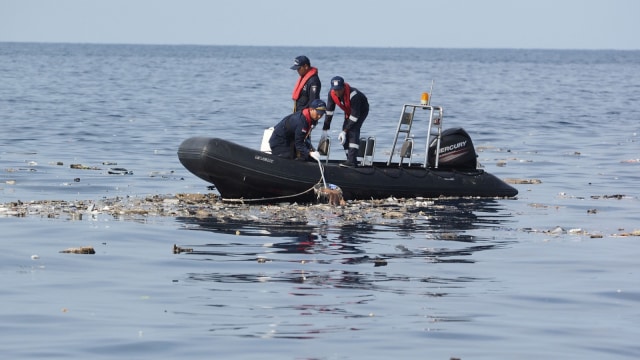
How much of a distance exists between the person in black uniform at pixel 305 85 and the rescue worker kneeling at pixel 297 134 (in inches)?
11.8

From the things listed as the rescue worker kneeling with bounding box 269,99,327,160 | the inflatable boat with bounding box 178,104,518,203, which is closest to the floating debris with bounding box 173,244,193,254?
the inflatable boat with bounding box 178,104,518,203

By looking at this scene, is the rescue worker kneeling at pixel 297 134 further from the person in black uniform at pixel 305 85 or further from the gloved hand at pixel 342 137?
the gloved hand at pixel 342 137

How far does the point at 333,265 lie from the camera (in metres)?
15.0

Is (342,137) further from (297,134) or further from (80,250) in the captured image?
(80,250)

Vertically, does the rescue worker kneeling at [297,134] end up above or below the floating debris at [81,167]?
above

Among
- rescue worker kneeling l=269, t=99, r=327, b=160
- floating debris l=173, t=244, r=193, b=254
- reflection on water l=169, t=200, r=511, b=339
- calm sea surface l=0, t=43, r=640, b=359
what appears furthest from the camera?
rescue worker kneeling l=269, t=99, r=327, b=160

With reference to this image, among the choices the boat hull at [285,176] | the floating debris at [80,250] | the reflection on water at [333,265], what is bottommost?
the floating debris at [80,250]

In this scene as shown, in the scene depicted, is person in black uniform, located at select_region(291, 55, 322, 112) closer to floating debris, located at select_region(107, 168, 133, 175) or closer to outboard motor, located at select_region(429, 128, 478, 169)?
outboard motor, located at select_region(429, 128, 478, 169)

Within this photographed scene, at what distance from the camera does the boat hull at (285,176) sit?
65.2 feet

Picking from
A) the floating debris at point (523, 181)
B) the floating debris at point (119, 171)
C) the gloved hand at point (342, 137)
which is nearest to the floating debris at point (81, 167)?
the floating debris at point (119, 171)

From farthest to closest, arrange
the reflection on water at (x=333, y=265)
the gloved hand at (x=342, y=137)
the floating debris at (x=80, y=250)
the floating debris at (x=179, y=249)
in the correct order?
the gloved hand at (x=342, y=137) < the floating debris at (x=179, y=249) < the floating debris at (x=80, y=250) < the reflection on water at (x=333, y=265)

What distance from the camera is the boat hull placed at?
19.9m

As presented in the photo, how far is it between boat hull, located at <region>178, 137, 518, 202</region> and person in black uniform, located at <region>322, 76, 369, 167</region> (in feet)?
1.30

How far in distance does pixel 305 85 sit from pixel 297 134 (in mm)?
1126
